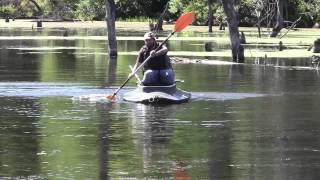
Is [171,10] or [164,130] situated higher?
[171,10]

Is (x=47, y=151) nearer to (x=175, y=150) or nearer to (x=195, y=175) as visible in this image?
(x=175, y=150)

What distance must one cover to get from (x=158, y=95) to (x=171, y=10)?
2975 inches

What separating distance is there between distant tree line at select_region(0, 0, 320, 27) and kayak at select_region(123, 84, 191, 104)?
3960cm

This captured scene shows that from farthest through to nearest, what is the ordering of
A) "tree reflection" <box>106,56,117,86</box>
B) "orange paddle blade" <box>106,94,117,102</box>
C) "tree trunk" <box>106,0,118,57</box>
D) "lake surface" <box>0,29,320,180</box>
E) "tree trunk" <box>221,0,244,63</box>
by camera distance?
"tree trunk" <box>106,0,118,57</box>, "tree trunk" <box>221,0,244,63</box>, "tree reflection" <box>106,56,117,86</box>, "orange paddle blade" <box>106,94,117,102</box>, "lake surface" <box>0,29,320,180</box>

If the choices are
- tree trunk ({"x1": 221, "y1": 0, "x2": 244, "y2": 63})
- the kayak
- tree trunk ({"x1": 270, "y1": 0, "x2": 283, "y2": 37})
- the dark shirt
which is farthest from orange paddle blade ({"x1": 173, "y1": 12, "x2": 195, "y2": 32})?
tree trunk ({"x1": 270, "y1": 0, "x2": 283, "y2": 37})

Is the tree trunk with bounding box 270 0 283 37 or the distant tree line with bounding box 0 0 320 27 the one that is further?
the distant tree line with bounding box 0 0 320 27

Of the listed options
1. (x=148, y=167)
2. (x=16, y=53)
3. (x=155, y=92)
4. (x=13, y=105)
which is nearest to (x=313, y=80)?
(x=155, y=92)

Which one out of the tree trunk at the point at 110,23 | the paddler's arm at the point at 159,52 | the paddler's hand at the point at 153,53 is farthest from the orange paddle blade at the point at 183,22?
the tree trunk at the point at 110,23

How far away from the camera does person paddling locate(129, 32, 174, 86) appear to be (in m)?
21.1

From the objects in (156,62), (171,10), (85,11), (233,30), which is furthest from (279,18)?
(85,11)

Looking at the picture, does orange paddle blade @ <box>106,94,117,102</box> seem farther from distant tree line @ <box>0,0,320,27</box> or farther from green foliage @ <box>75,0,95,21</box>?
green foliage @ <box>75,0,95,21</box>

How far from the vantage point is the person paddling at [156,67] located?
2112cm

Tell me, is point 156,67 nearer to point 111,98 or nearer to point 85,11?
point 111,98

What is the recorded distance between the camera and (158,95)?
21.0m
